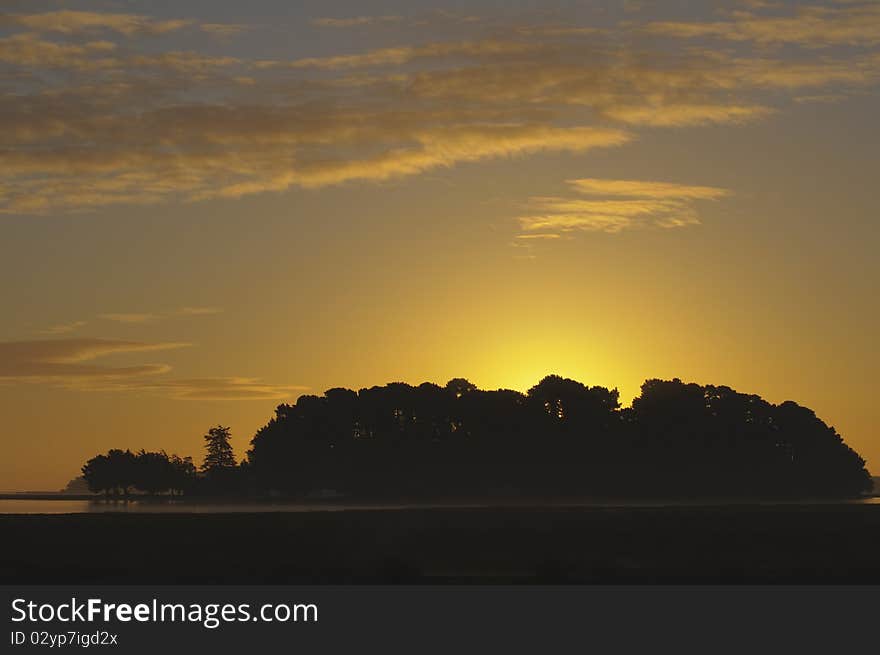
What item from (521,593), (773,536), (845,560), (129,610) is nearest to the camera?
(129,610)

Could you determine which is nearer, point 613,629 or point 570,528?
point 613,629

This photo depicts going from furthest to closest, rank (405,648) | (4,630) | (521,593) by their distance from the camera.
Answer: (521,593), (4,630), (405,648)

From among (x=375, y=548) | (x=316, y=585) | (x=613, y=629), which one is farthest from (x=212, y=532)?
(x=613, y=629)

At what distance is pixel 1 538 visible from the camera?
79625 mm

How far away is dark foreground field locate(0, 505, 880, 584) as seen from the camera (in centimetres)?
5400

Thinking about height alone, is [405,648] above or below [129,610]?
below

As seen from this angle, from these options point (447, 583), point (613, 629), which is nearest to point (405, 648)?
point (613, 629)

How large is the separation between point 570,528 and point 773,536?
14.9 metres

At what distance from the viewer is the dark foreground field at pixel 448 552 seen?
54000mm

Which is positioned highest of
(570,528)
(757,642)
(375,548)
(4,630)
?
(570,528)

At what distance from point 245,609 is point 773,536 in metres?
42.4

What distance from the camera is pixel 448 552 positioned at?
6569cm

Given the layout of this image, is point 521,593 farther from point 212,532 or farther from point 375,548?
point 212,532

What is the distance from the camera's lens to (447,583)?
168ft
